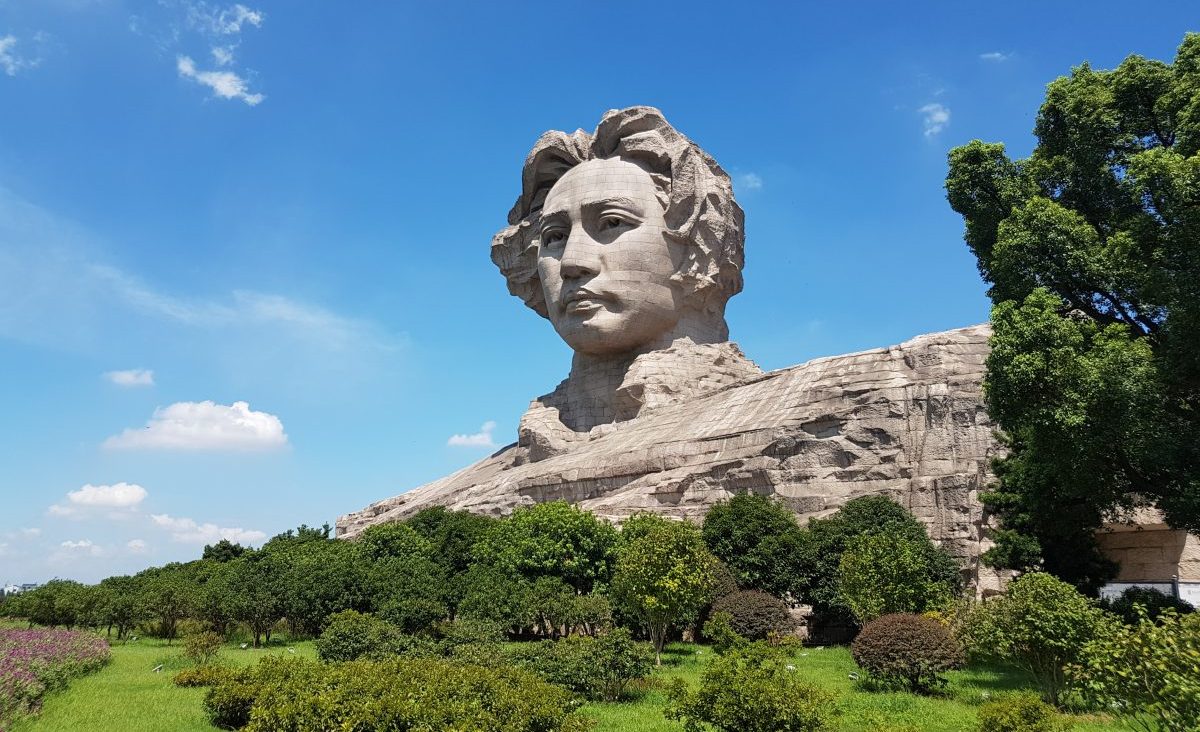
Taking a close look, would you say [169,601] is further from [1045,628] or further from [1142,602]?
[1142,602]

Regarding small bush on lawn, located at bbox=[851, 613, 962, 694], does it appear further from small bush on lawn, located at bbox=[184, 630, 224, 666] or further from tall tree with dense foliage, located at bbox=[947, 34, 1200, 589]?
small bush on lawn, located at bbox=[184, 630, 224, 666]

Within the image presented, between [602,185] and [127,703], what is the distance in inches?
714

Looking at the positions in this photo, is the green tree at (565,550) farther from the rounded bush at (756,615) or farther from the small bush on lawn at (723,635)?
the small bush on lawn at (723,635)

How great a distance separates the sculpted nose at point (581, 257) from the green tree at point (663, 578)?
1267 centimetres

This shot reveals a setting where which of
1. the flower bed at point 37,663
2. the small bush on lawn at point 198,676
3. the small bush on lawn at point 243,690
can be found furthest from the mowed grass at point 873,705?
the flower bed at point 37,663

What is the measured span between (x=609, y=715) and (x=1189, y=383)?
7838 millimetres

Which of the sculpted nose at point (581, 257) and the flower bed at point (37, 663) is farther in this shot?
the sculpted nose at point (581, 257)

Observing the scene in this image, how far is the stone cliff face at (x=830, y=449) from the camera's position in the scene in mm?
14281

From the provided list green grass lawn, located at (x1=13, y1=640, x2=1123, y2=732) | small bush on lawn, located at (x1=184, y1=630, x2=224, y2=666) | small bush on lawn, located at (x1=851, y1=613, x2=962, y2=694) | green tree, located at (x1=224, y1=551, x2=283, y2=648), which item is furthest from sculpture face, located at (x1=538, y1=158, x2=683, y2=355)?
small bush on lawn, located at (x1=851, y1=613, x2=962, y2=694)

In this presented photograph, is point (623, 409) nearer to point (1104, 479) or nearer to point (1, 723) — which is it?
point (1104, 479)

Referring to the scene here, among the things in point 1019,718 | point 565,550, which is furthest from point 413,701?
point 565,550

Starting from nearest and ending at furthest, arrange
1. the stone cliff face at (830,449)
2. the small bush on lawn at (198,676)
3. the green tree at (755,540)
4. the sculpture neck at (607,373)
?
the small bush on lawn at (198,676), the stone cliff face at (830,449), the green tree at (755,540), the sculpture neck at (607,373)

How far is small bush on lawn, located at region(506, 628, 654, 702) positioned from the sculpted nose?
596 inches

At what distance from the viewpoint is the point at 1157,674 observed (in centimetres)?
546
